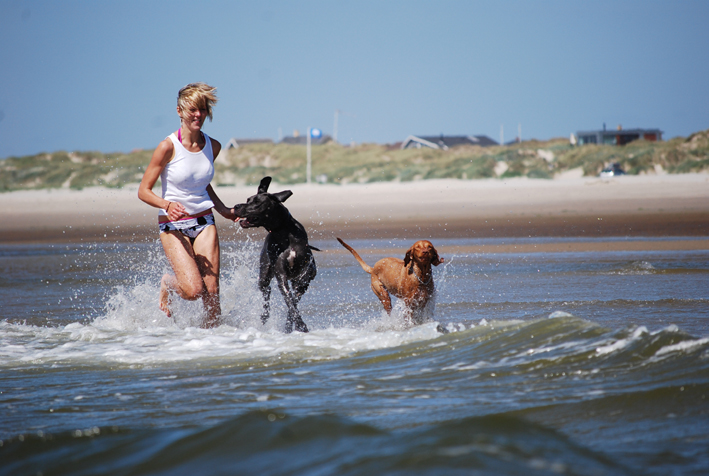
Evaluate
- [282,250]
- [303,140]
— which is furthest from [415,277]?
[303,140]

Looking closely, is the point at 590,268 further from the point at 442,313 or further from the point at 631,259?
the point at 442,313

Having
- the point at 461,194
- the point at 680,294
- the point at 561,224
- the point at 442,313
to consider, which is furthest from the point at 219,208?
the point at 461,194

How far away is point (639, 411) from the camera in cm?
293

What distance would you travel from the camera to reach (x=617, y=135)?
56.1 m

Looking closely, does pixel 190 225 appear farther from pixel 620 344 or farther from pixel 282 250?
pixel 620 344

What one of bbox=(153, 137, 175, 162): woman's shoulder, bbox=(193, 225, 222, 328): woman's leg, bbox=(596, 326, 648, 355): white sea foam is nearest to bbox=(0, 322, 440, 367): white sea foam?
bbox=(193, 225, 222, 328): woman's leg

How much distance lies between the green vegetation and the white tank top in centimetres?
2337

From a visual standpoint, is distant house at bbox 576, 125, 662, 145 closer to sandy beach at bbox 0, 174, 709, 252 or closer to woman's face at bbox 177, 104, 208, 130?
sandy beach at bbox 0, 174, 709, 252

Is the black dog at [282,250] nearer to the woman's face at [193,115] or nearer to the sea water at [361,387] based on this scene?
the sea water at [361,387]

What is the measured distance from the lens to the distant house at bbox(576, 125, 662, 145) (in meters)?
55.8

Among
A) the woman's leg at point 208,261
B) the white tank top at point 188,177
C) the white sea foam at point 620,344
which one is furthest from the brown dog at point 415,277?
the white sea foam at point 620,344

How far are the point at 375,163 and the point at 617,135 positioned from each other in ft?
94.0

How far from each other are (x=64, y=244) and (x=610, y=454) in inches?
490

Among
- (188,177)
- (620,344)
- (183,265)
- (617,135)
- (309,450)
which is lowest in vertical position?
(309,450)
